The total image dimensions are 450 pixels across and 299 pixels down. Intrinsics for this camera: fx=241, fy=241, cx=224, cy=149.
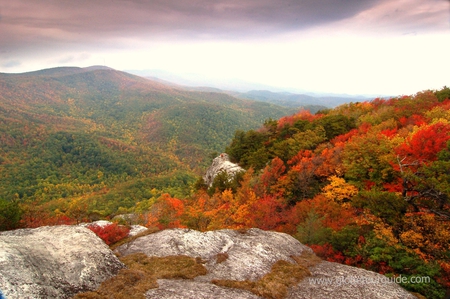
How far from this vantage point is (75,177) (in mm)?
171625

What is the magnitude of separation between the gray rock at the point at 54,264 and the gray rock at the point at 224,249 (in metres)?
3.37

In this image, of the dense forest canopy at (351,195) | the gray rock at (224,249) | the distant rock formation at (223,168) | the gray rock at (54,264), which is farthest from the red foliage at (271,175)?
the gray rock at (54,264)

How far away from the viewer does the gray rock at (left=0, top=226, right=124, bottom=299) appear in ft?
29.0

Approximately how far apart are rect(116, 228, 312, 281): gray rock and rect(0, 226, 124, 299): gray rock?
133 inches

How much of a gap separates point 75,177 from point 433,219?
646 ft

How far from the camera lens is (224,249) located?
15617 mm

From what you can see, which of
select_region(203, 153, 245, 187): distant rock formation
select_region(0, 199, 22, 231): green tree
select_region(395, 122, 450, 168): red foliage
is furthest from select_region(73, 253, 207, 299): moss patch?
select_region(203, 153, 245, 187): distant rock formation

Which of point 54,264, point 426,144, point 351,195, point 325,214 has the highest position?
point 426,144

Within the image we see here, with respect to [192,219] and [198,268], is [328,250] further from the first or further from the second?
[192,219]

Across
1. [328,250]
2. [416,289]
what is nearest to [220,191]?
[328,250]

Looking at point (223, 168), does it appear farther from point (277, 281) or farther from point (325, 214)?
point (277, 281)

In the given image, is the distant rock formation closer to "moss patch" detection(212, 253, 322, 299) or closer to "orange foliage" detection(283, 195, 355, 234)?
"orange foliage" detection(283, 195, 355, 234)

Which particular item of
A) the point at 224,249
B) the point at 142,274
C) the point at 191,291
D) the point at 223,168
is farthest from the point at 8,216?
the point at 223,168

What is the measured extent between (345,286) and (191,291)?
8352 millimetres
